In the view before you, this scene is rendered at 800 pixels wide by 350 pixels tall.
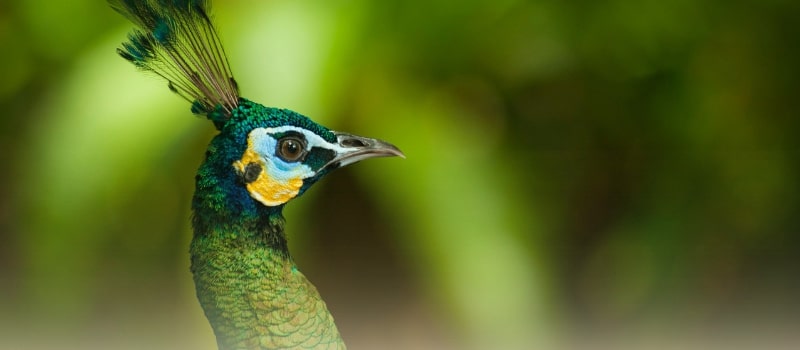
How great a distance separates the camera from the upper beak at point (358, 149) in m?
0.65

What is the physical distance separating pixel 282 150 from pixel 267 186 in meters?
0.03

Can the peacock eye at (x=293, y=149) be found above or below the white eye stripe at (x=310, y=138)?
below

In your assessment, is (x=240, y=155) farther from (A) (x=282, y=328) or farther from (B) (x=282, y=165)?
(A) (x=282, y=328)

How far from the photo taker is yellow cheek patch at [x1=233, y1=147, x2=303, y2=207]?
25.1 inches

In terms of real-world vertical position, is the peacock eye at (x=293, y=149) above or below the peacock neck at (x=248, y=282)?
above

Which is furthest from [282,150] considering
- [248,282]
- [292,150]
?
[248,282]

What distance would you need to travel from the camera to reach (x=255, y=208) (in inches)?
25.4

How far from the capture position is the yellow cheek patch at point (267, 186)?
2.09 ft

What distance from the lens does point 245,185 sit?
0.64 metres

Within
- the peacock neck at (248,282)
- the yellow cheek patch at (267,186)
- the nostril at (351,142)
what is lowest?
the peacock neck at (248,282)

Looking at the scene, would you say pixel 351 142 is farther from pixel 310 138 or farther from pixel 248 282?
pixel 248 282

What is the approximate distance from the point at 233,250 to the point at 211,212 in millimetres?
34

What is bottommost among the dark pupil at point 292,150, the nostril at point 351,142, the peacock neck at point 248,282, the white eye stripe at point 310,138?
the peacock neck at point 248,282

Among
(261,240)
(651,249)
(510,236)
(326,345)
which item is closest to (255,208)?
(261,240)
